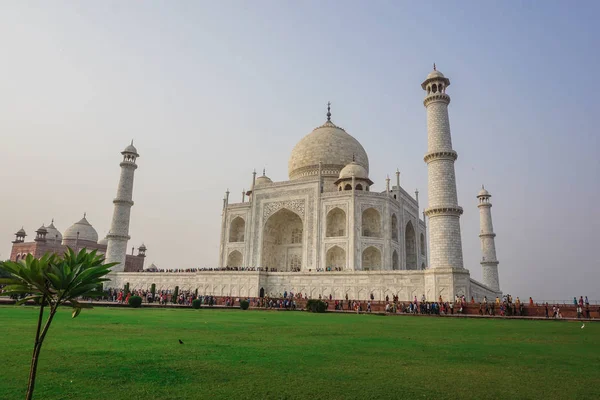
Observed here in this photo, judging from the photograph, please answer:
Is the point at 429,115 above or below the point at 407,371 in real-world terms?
above

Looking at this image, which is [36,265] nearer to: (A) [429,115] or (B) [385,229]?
(A) [429,115]

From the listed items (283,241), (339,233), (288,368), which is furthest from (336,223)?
(288,368)

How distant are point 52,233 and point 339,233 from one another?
121ft

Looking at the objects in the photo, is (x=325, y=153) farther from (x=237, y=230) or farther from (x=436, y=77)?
(x=436, y=77)

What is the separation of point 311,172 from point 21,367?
97.3 feet

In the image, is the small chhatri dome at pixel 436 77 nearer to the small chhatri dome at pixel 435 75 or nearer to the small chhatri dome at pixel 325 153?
the small chhatri dome at pixel 435 75

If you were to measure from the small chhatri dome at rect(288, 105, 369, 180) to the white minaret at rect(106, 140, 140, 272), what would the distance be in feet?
41.1

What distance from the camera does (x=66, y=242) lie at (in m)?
46.3

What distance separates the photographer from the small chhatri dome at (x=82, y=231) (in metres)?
45.8

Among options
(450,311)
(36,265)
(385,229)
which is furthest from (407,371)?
(385,229)

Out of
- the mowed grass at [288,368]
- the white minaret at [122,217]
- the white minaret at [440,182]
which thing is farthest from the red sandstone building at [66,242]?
the mowed grass at [288,368]

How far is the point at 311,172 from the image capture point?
33.0 m

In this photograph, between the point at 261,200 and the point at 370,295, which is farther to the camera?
the point at 261,200

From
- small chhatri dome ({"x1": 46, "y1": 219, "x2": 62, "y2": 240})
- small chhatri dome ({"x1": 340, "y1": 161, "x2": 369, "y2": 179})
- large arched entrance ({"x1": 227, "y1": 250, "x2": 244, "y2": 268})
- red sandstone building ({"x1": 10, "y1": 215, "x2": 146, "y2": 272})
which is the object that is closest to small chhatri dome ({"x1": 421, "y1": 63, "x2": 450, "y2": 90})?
small chhatri dome ({"x1": 340, "y1": 161, "x2": 369, "y2": 179})
